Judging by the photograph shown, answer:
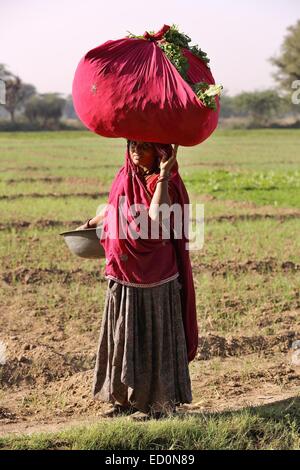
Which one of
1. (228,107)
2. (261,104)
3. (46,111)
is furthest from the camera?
(228,107)

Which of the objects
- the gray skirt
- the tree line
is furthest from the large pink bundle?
the tree line

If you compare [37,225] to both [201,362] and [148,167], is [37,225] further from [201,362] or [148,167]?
[148,167]

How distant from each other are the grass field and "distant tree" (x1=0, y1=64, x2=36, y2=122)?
32.3 meters

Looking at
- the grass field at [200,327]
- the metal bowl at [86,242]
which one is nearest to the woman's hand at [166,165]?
the metal bowl at [86,242]

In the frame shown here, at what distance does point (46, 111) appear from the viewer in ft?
147

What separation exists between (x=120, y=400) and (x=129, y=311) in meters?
0.50

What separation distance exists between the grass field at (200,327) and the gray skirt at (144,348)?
0.18 m

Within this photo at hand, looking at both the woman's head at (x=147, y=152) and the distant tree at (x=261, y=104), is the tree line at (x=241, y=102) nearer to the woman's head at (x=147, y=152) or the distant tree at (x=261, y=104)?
the distant tree at (x=261, y=104)

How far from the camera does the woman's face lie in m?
4.05

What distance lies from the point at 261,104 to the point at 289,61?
5.64 m

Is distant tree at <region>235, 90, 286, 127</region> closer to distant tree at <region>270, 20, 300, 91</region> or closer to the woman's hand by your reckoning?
distant tree at <region>270, 20, 300, 91</region>

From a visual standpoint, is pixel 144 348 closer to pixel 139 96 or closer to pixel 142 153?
pixel 142 153

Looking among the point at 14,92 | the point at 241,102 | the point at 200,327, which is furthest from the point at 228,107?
the point at 200,327

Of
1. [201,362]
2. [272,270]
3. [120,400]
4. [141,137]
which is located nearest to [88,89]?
[141,137]
